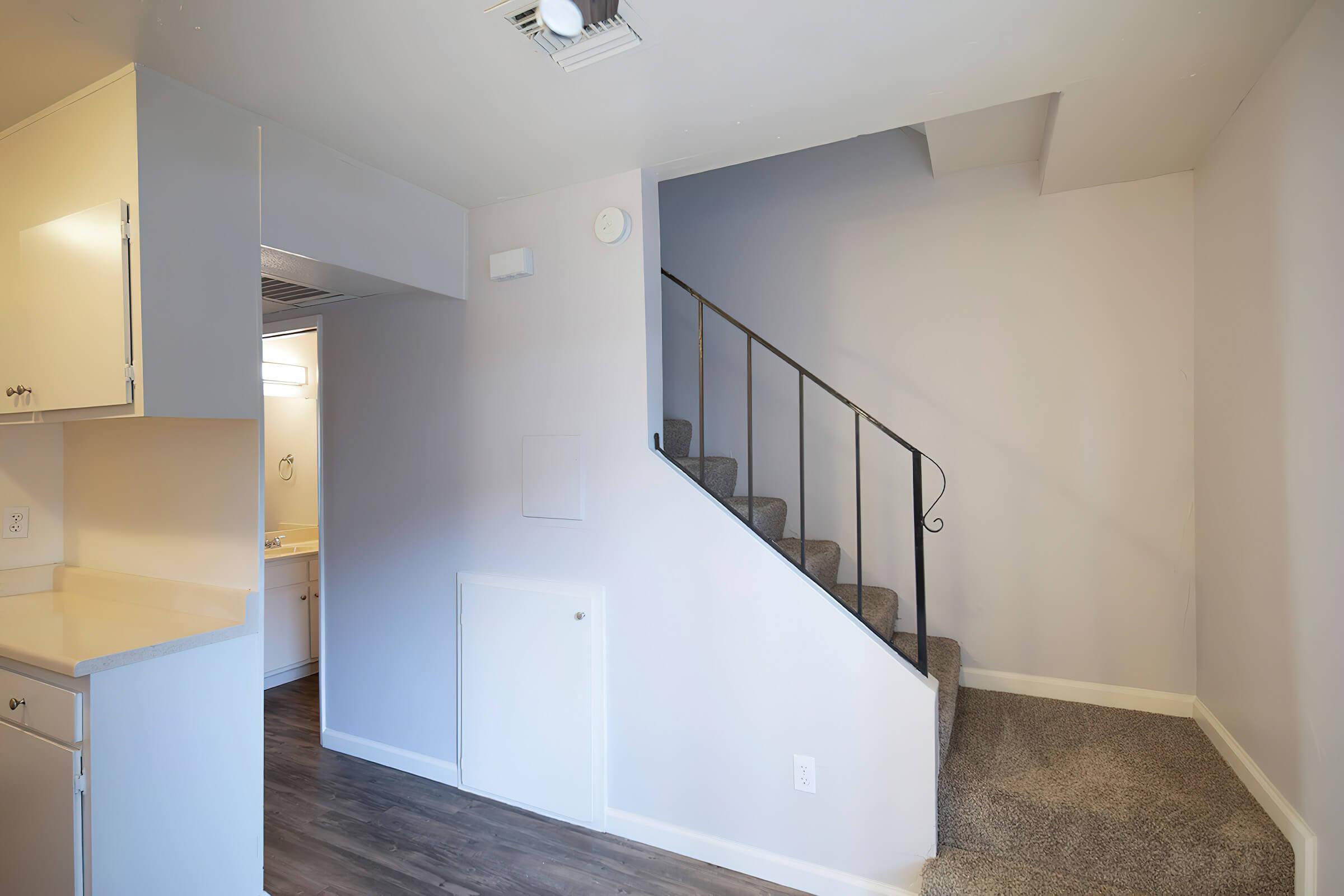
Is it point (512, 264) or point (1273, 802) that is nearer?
point (1273, 802)

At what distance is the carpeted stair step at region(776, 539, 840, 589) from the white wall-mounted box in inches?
62.7

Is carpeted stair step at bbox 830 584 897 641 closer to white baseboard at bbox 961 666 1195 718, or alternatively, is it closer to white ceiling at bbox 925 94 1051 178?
white baseboard at bbox 961 666 1195 718

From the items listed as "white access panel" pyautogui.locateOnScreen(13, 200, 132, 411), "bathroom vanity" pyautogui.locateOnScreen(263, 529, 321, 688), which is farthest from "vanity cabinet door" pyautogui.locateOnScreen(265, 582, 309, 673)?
"white access panel" pyautogui.locateOnScreen(13, 200, 132, 411)

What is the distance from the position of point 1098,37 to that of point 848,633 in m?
1.87

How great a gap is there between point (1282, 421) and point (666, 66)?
2076 mm

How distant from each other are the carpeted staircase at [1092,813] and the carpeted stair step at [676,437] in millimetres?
780

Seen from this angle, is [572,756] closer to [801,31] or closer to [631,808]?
[631,808]

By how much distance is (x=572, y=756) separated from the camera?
267cm

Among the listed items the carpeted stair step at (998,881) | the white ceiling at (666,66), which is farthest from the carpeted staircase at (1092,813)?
the white ceiling at (666,66)

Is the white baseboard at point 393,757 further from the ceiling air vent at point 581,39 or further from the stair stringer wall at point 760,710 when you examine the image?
the ceiling air vent at point 581,39

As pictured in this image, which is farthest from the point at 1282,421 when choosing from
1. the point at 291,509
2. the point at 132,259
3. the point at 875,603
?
the point at 291,509

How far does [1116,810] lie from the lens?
81.0 inches

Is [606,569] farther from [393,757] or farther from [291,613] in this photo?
[291,613]

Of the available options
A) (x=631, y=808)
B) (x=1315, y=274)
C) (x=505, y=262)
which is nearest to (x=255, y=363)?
(x=505, y=262)
